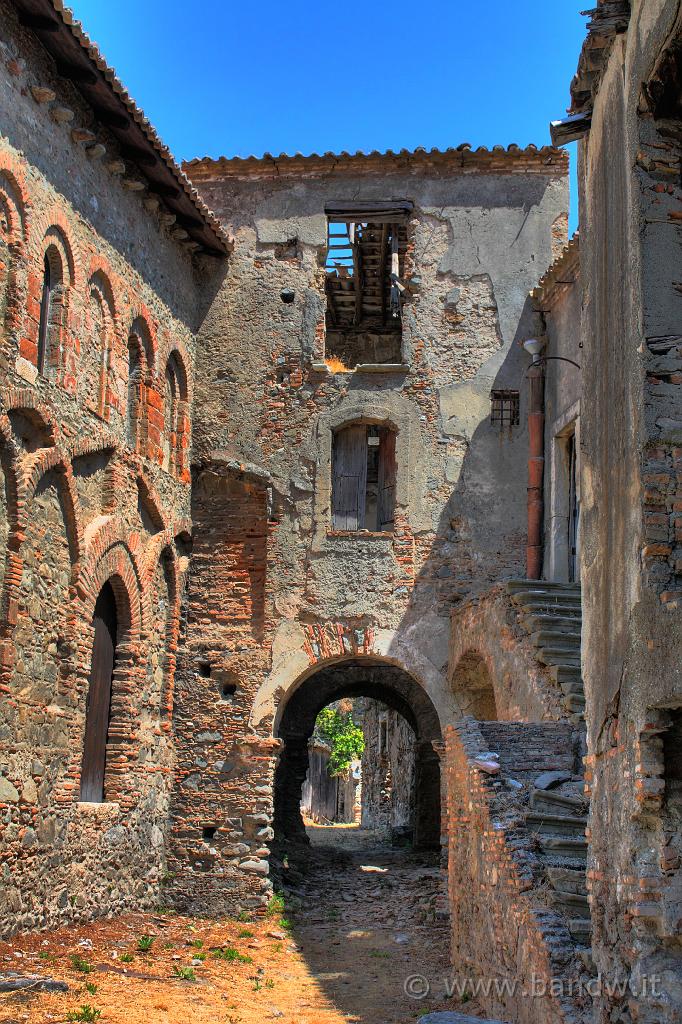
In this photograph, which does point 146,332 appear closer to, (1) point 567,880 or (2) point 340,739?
(1) point 567,880

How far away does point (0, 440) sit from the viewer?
10.6 metres

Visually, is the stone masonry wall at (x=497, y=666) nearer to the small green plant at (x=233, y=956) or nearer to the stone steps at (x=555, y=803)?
the stone steps at (x=555, y=803)

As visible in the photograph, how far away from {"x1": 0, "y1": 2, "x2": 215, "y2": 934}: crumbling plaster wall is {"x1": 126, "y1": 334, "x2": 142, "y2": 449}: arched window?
10 centimetres

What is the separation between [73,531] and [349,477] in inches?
202

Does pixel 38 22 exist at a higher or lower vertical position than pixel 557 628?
higher

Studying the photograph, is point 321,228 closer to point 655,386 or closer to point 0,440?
point 0,440

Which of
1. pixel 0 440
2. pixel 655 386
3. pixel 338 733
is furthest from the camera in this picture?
pixel 338 733

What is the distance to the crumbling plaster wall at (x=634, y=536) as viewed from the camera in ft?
20.4

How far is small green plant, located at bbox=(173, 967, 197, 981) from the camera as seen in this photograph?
11008 mm

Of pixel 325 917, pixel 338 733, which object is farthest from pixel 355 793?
pixel 325 917

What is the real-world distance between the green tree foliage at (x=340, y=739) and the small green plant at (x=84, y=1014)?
28.4 meters

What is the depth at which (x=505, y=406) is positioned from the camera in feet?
53.2

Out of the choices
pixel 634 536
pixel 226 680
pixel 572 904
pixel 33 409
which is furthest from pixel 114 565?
pixel 634 536

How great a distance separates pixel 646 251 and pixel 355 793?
36020 mm
